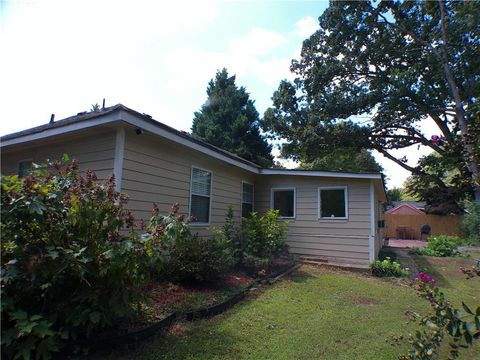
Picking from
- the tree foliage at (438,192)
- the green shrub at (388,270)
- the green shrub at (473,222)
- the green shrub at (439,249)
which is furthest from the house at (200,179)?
the tree foliage at (438,192)

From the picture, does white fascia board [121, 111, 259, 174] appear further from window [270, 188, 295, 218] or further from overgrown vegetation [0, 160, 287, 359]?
window [270, 188, 295, 218]

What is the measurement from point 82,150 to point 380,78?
1747cm

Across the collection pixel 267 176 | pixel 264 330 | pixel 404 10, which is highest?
pixel 404 10

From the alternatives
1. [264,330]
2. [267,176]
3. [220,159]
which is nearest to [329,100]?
[267,176]

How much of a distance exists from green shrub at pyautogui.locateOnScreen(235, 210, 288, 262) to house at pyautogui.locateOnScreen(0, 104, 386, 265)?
986 millimetres

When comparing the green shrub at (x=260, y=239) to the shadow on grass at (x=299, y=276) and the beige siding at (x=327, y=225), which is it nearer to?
the shadow on grass at (x=299, y=276)

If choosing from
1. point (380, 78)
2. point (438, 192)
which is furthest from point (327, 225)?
point (438, 192)

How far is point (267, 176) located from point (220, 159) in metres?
3.24

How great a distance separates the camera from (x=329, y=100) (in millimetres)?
18250

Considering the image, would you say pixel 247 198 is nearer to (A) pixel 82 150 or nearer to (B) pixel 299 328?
(A) pixel 82 150

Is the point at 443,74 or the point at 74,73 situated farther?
the point at 443,74

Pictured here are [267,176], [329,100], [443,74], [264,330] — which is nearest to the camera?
[264,330]

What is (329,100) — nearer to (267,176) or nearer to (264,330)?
(267,176)

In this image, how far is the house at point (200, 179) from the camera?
5.63m
